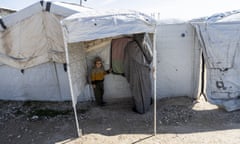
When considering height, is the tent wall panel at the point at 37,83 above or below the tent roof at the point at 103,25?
below

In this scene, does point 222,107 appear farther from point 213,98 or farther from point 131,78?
point 131,78

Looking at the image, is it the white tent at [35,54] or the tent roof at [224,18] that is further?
the white tent at [35,54]

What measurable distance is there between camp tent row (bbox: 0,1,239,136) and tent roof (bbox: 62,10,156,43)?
3.51ft

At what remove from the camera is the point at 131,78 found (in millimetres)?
4555

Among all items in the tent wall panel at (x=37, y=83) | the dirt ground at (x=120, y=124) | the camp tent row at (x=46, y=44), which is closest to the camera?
the dirt ground at (x=120, y=124)

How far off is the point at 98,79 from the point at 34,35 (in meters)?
1.91

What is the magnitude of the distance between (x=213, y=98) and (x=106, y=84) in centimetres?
255

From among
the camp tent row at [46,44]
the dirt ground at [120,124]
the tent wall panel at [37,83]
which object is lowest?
the dirt ground at [120,124]

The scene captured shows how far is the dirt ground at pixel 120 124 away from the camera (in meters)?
3.45

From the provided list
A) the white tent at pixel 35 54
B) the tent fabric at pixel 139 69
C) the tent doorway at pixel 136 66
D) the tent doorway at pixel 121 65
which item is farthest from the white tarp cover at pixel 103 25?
the white tent at pixel 35 54

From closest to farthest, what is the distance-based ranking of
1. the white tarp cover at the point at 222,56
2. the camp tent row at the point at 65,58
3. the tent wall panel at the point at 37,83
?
the white tarp cover at the point at 222,56
the camp tent row at the point at 65,58
the tent wall panel at the point at 37,83

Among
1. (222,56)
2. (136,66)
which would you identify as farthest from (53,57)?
(222,56)

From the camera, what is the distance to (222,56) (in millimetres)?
4406

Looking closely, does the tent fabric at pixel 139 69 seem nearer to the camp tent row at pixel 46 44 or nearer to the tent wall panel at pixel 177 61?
the camp tent row at pixel 46 44
